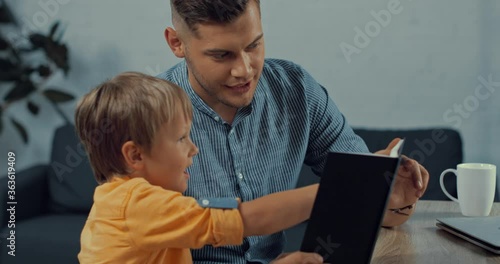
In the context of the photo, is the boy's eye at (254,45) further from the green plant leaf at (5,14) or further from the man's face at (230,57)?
the green plant leaf at (5,14)

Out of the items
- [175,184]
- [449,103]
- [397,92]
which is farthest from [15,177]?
[175,184]

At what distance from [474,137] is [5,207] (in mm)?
1972

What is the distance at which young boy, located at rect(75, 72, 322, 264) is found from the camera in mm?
1148

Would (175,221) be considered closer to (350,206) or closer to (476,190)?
(350,206)

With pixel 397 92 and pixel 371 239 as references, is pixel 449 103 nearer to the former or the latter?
pixel 397 92

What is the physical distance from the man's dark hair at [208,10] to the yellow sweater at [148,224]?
431 mm

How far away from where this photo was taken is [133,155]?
1241 mm

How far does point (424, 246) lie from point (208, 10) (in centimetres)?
62

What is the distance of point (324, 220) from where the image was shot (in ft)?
3.66

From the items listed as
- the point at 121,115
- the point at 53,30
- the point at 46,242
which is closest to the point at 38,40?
the point at 53,30

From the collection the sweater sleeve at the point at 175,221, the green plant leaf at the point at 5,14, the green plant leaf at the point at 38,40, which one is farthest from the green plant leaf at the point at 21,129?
the sweater sleeve at the point at 175,221

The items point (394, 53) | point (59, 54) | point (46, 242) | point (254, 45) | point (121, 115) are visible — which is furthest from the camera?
point (59, 54)

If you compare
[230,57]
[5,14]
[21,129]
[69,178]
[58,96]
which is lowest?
[69,178]

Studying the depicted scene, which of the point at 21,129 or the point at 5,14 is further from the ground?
the point at 5,14
